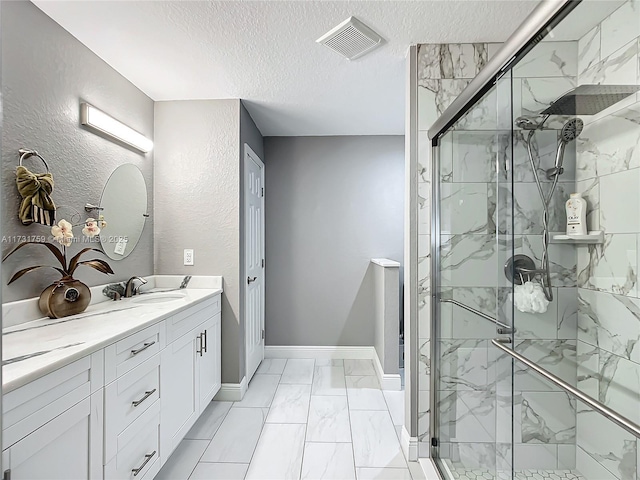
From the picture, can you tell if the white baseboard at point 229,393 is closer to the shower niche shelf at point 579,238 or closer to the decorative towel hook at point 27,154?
the decorative towel hook at point 27,154

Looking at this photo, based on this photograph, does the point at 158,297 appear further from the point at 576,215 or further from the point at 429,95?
the point at 576,215

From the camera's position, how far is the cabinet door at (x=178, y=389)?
74.4 inches

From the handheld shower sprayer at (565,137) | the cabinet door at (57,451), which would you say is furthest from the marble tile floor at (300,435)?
the handheld shower sprayer at (565,137)

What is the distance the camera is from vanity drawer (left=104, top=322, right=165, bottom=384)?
57.0 inches

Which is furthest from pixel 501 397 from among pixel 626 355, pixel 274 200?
pixel 274 200

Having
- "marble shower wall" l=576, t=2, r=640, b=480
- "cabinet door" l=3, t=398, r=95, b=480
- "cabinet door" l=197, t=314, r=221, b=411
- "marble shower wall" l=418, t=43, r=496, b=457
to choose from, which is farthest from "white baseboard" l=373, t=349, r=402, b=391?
"cabinet door" l=3, t=398, r=95, b=480

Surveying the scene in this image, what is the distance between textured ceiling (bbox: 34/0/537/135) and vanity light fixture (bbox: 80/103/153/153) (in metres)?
0.34

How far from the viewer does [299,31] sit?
6.50ft

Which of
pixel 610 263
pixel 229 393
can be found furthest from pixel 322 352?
pixel 610 263

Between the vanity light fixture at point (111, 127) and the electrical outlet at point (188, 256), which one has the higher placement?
the vanity light fixture at point (111, 127)

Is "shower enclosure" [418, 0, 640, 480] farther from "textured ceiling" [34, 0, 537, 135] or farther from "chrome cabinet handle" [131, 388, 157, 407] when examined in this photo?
"chrome cabinet handle" [131, 388, 157, 407]

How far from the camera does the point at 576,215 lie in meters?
Answer: 1.20

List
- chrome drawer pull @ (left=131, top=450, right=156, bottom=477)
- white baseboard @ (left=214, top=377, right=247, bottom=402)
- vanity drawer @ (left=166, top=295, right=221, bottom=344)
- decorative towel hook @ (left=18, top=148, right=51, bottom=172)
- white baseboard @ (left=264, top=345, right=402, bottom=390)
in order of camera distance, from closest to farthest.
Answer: chrome drawer pull @ (left=131, top=450, right=156, bottom=477), decorative towel hook @ (left=18, top=148, right=51, bottom=172), vanity drawer @ (left=166, top=295, right=221, bottom=344), white baseboard @ (left=214, top=377, right=247, bottom=402), white baseboard @ (left=264, top=345, right=402, bottom=390)

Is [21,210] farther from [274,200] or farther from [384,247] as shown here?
[384,247]
